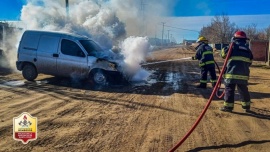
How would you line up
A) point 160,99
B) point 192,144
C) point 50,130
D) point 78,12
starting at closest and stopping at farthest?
point 192,144 → point 50,130 → point 160,99 → point 78,12

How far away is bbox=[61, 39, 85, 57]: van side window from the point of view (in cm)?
995

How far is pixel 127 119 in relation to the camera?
19.4 ft

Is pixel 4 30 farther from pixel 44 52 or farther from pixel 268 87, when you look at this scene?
pixel 268 87

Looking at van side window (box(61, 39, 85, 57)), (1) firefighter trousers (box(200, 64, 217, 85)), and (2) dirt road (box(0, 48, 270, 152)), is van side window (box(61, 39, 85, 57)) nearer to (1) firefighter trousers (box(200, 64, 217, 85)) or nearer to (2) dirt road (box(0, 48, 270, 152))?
(2) dirt road (box(0, 48, 270, 152))

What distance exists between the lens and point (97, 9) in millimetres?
30172

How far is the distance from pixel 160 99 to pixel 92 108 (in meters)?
2.12

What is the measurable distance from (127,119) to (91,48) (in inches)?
199

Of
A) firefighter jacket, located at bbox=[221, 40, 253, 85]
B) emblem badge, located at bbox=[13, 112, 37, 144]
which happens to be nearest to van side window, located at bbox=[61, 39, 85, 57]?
firefighter jacket, located at bbox=[221, 40, 253, 85]

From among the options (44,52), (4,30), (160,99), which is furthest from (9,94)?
(4,30)

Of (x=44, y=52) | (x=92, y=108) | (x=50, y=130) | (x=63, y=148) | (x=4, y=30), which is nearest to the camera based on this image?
(x=63, y=148)

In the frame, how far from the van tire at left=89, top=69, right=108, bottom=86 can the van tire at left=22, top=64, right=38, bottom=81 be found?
232 centimetres

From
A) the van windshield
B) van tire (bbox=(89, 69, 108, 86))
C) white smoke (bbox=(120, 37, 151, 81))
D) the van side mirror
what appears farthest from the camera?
white smoke (bbox=(120, 37, 151, 81))

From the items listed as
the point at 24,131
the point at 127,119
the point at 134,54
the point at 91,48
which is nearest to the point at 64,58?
the point at 91,48

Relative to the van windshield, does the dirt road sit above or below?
below
